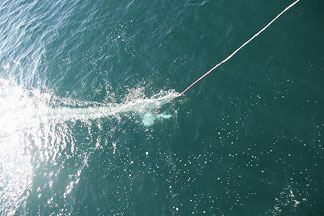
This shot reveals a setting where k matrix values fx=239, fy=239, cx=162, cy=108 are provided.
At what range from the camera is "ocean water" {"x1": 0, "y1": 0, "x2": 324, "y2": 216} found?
18942 mm

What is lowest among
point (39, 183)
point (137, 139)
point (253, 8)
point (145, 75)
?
point (39, 183)

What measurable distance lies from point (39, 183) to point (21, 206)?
8.43ft

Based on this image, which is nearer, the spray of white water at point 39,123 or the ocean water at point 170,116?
the ocean water at point 170,116

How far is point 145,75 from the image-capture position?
93.5ft

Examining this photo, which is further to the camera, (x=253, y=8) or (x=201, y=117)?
(x=253, y=8)

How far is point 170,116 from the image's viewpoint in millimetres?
24688

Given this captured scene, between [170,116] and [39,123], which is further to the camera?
[39,123]

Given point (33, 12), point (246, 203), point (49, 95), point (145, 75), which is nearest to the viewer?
point (246, 203)

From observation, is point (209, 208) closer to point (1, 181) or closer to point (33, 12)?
point (1, 181)

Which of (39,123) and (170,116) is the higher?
(39,123)

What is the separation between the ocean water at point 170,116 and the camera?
62.1 feet

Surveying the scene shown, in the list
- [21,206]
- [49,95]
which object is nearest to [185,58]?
[49,95]

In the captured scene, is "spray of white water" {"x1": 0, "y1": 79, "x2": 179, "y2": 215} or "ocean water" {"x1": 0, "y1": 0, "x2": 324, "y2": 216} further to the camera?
"spray of white water" {"x1": 0, "y1": 79, "x2": 179, "y2": 215}

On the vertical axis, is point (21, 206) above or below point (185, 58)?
below
